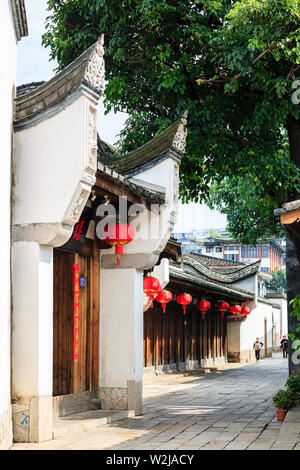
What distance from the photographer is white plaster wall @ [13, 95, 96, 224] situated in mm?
8125

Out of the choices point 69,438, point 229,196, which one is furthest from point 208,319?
point 69,438

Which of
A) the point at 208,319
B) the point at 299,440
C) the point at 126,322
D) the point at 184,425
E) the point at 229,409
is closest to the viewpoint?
the point at 299,440

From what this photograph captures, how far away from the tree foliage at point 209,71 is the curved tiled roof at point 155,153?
119 centimetres

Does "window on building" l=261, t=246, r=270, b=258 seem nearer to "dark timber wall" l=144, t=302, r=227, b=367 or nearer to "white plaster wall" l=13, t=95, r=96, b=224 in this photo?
"dark timber wall" l=144, t=302, r=227, b=367

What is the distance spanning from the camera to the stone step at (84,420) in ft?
29.3

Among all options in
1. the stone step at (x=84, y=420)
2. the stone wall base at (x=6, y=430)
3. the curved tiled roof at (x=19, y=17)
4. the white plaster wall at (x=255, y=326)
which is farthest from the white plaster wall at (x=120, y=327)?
the white plaster wall at (x=255, y=326)

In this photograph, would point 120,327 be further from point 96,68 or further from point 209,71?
point 209,71

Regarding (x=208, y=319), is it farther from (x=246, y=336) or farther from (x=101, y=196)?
(x=101, y=196)

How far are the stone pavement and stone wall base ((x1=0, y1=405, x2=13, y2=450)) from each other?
5.6 inches

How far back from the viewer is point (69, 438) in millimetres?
8672

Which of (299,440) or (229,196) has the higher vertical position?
(229,196)

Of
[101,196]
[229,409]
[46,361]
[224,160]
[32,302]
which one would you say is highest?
[224,160]

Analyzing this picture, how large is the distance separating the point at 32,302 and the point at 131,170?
4.23m

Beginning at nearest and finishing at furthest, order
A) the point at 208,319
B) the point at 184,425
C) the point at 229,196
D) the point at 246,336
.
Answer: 1. the point at 184,425
2. the point at 229,196
3. the point at 208,319
4. the point at 246,336
